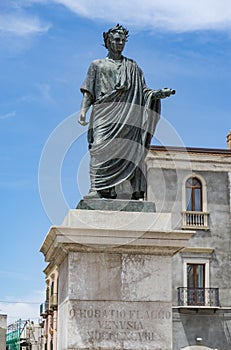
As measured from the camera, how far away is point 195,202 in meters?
32.3

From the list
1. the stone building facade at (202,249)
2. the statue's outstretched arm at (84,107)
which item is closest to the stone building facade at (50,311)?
the stone building facade at (202,249)

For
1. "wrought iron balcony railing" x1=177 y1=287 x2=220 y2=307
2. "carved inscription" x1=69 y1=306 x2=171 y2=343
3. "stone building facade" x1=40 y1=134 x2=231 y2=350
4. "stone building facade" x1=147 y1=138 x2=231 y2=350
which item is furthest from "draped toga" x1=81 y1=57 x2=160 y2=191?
"wrought iron balcony railing" x1=177 y1=287 x2=220 y2=307

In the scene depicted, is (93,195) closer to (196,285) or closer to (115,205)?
(115,205)

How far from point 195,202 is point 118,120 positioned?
2384 cm

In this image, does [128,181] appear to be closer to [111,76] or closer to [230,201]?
[111,76]

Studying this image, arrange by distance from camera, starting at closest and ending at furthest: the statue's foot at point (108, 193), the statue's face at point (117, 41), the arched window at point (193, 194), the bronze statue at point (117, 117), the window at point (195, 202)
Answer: the statue's foot at point (108, 193) → the bronze statue at point (117, 117) → the statue's face at point (117, 41) → the window at point (195, 202) → the arched window at point (193, 194)

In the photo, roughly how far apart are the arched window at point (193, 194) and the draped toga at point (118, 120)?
23.3m

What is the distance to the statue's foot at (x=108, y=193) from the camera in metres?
8.49

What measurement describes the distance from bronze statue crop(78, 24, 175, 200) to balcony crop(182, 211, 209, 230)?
22891 mm

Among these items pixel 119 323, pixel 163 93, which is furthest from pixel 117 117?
pixel 119 323

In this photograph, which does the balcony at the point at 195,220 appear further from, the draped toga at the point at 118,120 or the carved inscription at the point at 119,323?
the carved inscription at the point at 119,323

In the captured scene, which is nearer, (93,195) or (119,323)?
(119,323)

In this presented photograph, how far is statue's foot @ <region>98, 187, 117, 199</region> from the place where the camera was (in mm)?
8492

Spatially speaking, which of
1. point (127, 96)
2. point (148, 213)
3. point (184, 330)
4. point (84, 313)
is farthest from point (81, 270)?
point (184, 330)
